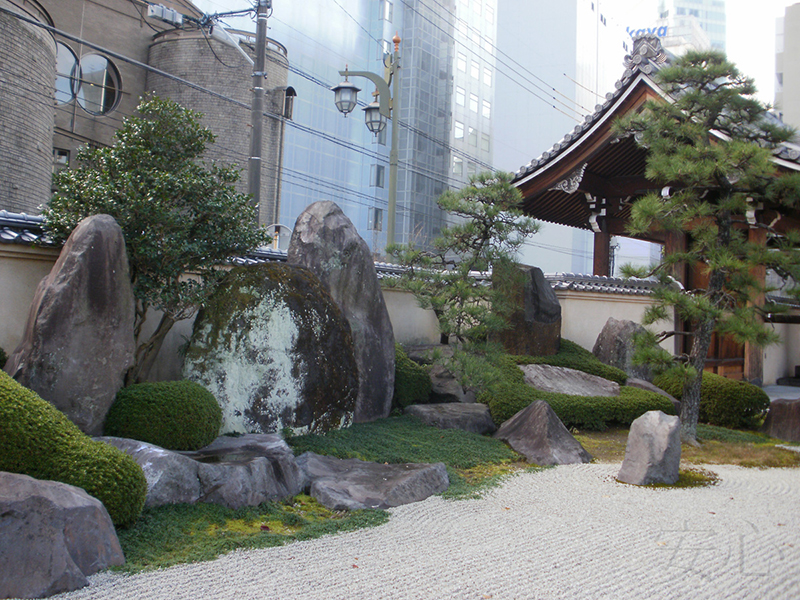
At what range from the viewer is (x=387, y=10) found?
1353 inches

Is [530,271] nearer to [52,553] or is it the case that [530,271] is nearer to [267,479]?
[267,479]

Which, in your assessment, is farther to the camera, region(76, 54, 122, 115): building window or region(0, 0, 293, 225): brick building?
region(76, 54, 122, 115): building window

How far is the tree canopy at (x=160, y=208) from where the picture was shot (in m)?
6.18

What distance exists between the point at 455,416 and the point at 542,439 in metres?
1.20

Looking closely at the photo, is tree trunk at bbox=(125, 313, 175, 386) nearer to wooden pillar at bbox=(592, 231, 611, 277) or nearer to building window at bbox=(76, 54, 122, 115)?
wooden pillar at bbox=(592, 231, 611, 277)

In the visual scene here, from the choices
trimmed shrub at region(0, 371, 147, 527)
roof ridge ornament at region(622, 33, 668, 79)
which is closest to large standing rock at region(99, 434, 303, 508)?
trimmed shrub at region(0, 371, 147, 527)

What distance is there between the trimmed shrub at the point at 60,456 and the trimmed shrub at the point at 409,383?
468 centimetres

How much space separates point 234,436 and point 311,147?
77.1 ft

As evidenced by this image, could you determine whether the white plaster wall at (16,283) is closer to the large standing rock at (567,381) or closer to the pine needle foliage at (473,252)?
the pine needle foliage at (473,252)

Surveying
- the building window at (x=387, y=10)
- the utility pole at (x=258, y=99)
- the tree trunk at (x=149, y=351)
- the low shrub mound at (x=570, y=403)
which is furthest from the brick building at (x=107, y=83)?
the low shrub mound at (x=570, y=403)

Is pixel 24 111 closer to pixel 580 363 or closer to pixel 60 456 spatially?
pixel 580 363

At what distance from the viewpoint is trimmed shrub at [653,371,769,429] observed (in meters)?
9.59

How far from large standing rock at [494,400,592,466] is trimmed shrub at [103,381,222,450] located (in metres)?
3.48

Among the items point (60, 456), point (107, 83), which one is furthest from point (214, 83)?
point (60, 456)
